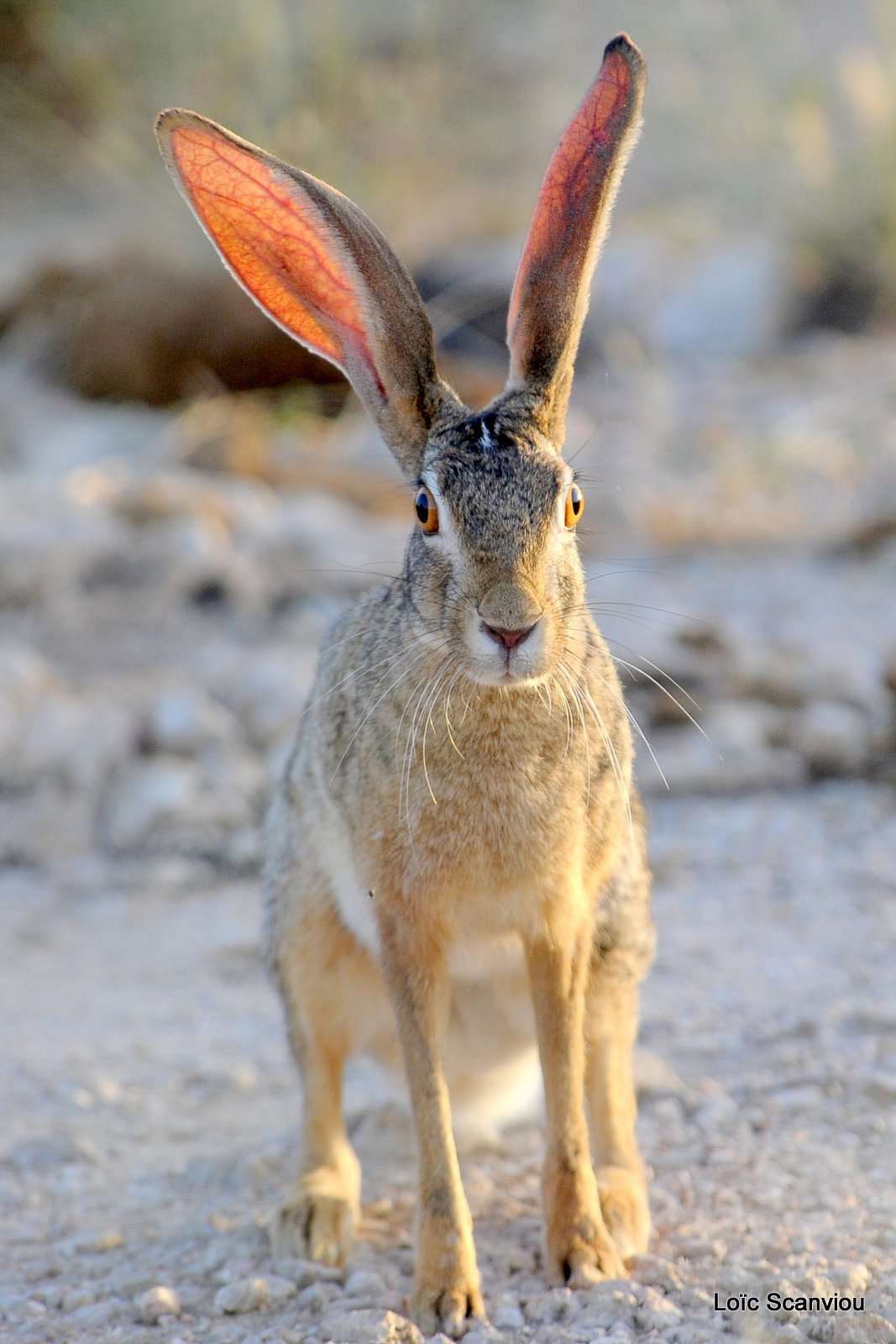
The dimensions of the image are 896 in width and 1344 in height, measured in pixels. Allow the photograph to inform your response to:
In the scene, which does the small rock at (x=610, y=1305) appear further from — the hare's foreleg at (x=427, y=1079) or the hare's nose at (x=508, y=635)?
the hare's nose at (x=508, y=635)

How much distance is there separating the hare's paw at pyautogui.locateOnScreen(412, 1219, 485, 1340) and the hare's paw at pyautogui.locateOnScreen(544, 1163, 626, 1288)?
0.17m

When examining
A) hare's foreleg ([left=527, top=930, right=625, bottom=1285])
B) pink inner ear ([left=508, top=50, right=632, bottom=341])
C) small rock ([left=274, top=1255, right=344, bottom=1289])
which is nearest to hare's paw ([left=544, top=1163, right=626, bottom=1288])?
hare's foreleg ([left=527, top=930, right=625, bottom=1285])

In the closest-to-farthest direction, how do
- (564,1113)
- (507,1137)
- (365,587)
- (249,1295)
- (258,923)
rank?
(249,1295), (564,1113), (507,1137), (258,923), (365,587)

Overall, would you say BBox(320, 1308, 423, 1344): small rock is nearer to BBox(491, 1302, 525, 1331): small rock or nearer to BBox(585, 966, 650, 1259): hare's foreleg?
BBox(491, 1302, 525, 1331): small rock

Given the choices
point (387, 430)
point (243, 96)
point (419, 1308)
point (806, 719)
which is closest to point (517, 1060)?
point (419, 1308)

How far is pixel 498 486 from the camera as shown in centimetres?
293

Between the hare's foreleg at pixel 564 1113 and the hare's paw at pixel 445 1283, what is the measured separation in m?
0.18

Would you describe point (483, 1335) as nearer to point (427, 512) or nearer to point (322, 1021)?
point (322, 1021)

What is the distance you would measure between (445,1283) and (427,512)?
145 cm

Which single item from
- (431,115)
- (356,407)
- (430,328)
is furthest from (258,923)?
(431,115)

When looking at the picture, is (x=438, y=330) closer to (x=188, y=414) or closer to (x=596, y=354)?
(x=596, y=354)

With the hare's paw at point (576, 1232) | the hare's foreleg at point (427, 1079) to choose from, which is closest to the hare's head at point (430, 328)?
the hare's foreleg at point (427, 1079)

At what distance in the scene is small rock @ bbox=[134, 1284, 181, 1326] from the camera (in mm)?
2936

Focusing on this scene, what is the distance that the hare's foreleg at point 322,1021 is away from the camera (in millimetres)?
3482
